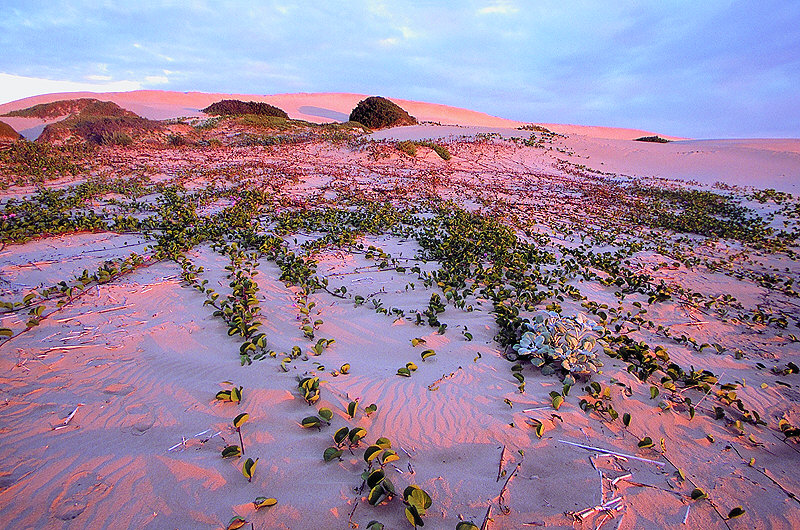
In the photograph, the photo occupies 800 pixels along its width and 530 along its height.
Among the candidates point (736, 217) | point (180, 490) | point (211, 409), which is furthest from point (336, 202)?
point (736, 217)

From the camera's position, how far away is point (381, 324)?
4234 millimetres

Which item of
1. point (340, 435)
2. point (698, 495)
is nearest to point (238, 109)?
point (340, 435)

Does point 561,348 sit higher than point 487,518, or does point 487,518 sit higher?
point 561,348

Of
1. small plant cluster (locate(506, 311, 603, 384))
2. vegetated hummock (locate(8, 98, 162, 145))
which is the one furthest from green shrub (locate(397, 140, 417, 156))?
small plant cluster (locate(506, 311, 603, 384))

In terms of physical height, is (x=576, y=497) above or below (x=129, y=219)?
below

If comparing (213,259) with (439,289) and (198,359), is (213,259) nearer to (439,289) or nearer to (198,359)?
(198,359)

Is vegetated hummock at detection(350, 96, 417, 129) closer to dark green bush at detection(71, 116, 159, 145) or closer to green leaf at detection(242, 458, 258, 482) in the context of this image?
dark green bush at detection(71, 116, 159, 145)

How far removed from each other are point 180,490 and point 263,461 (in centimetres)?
44

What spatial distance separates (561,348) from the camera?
3295 mm

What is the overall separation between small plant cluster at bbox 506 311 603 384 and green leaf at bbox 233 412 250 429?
2.31 metres

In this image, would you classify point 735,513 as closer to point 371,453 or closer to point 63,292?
point 371,453

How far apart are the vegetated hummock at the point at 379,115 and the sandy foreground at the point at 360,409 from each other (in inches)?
1024

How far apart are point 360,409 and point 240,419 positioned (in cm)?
84

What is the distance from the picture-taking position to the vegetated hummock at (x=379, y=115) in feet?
97.9
